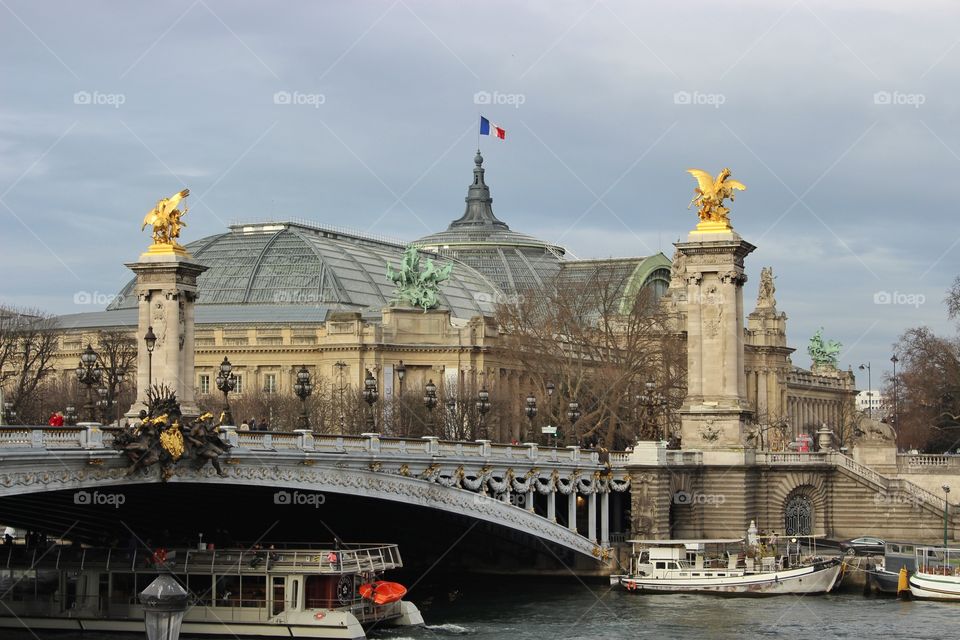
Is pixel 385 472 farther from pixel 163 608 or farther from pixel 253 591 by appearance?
pixel 163 608

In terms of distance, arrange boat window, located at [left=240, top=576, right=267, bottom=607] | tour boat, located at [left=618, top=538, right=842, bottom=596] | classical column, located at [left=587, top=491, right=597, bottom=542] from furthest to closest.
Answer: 1. classical column, located at [left=587, top=491, right=597, bottom=542]
2. tour boat, located at [left=618, top=538, right=842, bottom=596]
3. boat window, located at [left=240, top=576, right=267, bottom=607]

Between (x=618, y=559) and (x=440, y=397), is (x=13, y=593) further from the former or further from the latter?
(x=440, y=397)

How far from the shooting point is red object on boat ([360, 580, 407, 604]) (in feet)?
176

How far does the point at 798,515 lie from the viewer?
70.5 m

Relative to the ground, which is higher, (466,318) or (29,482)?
(466,318)

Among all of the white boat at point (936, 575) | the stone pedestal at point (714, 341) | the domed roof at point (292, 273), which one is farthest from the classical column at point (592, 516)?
the domed roof at point (292, 273)

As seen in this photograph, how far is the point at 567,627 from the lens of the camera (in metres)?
54.2

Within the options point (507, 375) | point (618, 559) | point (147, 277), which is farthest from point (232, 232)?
point (618, 559)

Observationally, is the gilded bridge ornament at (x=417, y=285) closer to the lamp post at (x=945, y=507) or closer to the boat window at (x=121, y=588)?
the lamp post at (x=945, y=507)

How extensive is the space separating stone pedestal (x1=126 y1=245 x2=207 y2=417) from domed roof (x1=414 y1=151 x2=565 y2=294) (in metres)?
86.1

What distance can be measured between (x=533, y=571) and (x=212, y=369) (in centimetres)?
5654

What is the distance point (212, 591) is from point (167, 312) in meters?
20.9

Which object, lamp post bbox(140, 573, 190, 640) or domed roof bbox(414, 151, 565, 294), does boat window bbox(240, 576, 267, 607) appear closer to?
lamp post bbox(140, 573, 190, 640)

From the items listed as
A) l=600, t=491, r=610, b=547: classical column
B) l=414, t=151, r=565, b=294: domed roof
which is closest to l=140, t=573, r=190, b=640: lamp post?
l=600, t=491, r=610, b=547: classical column
